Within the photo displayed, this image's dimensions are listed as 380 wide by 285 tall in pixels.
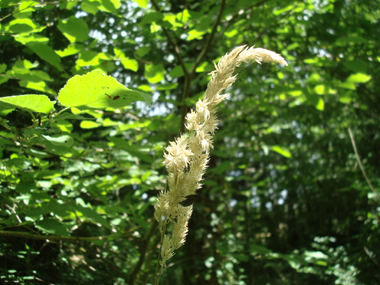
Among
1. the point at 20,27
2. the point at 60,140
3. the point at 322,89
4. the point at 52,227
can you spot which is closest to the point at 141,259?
the point at 52,227

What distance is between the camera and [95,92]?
0.59 metres

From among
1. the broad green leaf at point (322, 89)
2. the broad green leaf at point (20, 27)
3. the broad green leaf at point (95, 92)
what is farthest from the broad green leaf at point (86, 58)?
the broad green leaf at point (322, 89)

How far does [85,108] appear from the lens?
2.08 ft

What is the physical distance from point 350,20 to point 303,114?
132 cm

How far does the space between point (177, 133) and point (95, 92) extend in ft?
3.99

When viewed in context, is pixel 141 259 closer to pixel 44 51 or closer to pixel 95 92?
pixel 44 51

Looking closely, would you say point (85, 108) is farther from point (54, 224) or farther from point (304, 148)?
point (304, 148)

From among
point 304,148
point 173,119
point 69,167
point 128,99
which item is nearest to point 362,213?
point 304,148

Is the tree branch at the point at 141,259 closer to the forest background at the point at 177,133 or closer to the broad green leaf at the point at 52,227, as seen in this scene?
the forest background at the point at 177,133

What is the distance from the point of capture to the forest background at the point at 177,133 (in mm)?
1276

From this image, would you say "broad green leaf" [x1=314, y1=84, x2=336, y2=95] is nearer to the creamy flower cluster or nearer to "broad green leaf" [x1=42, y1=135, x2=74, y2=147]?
the creamy flower cluster

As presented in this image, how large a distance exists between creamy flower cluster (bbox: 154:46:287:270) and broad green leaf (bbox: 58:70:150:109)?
12cm

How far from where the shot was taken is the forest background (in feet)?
4.19

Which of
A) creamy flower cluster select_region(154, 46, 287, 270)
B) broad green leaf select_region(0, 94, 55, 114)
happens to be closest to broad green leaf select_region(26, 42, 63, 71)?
broad green leaf select_region(0, 94, 55, 114)
